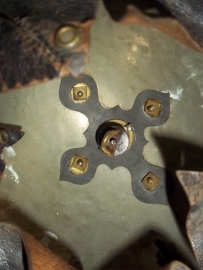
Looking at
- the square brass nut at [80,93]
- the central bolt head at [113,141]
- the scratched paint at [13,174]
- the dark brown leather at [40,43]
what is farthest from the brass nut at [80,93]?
the dark brown leather at [40,43]

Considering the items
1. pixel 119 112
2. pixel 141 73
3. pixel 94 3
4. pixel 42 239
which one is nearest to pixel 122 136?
pixel 119 112

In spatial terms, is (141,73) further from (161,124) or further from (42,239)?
(42,239)

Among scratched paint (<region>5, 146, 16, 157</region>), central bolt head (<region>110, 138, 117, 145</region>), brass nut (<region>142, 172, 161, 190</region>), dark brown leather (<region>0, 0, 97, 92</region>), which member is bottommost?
scratched paint (<region>5, 146, 16, 157</region>)

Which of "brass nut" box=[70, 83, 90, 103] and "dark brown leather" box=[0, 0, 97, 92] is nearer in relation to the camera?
"dark brown leather" box=[0, 0, 97, 92]

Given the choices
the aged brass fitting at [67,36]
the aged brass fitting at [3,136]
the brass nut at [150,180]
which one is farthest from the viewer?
the brass nut at [150,180]

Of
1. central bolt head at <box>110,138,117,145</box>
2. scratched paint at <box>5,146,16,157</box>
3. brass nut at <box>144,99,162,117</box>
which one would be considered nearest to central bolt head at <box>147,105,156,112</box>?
brass nut at <box>144,99,162,117</box>

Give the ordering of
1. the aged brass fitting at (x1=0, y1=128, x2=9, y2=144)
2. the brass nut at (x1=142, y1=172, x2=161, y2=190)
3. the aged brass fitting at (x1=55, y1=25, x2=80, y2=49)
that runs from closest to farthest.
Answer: the aged brass fitting at (x1=55, y1=25, x2=80, y2=49) → the aged brass fitting at (x1=0, y1=128, x2=9, y2=144) → the brass nut at (x1=142, y1=172, x2=161, y2=190)

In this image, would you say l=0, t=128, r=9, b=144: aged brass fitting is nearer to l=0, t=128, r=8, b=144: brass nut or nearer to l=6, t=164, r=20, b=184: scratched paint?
l=0, t=128, r=8, b=144: brass nut

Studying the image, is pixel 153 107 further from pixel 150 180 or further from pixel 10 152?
pixel 10 152

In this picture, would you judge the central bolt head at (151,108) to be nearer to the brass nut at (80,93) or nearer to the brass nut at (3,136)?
the brass nut at (80,93)
